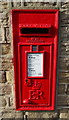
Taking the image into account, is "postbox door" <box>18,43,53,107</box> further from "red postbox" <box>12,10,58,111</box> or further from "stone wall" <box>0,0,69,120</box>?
"stone wall" <box>0,0,69,120</box>

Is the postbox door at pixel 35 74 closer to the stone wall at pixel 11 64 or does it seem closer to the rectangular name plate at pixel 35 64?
the rectangular name plate at pixel 35 64

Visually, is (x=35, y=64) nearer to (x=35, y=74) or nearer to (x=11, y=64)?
(x=35, y=74)

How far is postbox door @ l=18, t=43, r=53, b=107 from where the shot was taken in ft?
6.17

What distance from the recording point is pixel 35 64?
192 cm

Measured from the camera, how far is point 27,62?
6.28 feet

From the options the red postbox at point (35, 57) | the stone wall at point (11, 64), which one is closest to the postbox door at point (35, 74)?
the red postbox at point (35, 57)

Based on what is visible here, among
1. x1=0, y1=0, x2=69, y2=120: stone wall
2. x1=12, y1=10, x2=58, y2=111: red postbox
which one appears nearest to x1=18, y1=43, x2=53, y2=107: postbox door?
x1=12, y1=10, x2=58, y2=111: red postbox

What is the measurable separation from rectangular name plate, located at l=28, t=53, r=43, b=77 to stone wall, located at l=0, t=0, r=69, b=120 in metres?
0.30

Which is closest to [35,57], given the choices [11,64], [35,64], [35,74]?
[35,64]

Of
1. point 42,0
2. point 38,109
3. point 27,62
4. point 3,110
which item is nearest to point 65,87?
point 38,109

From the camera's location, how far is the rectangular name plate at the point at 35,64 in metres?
1.89

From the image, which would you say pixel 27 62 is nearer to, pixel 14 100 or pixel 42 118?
pixel 14 100

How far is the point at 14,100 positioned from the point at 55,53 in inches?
40.1

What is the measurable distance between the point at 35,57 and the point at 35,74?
261 millimetres
